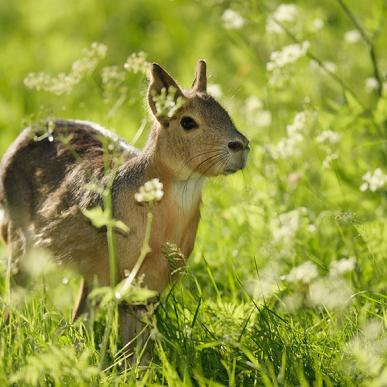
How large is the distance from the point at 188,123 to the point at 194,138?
0.07m

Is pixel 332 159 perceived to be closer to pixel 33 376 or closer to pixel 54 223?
pixel 54 223

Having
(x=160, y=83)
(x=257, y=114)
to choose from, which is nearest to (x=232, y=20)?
(x=257, y=114)

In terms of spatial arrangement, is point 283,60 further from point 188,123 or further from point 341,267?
point 188,123

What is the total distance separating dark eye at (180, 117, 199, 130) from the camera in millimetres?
4285

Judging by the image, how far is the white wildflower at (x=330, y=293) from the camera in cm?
452

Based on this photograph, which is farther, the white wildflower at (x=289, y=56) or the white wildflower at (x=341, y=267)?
the white wildflower at (x=289, y=56)

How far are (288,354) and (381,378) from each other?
0.65 meters

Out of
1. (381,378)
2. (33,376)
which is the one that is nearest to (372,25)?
(381,378)

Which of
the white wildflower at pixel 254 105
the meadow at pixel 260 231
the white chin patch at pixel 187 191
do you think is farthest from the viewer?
the white wildflower at pixel 254 105

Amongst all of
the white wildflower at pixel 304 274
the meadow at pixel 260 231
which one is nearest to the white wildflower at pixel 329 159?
the meadow at pixel 260 231

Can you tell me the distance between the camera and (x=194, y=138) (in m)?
4.27

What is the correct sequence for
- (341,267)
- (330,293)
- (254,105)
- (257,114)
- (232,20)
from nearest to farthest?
(330,293) < (341,267) < (232,20) < (254,105) < (257,114)

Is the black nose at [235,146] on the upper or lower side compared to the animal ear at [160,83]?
lower

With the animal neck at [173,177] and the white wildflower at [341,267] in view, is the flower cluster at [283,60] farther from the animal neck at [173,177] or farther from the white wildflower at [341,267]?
the animal neck at [173,177]
